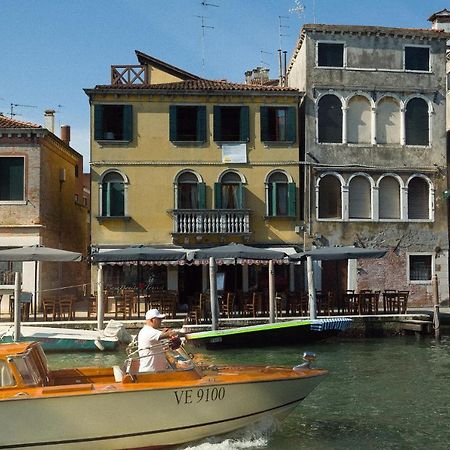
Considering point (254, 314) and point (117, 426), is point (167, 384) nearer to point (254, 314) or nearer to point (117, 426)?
point (117, 426)

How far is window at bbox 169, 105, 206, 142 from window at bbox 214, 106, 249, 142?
1.61ft

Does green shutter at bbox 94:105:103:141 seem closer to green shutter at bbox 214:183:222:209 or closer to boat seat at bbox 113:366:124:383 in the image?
green shutter at bbox 214:183:222:209

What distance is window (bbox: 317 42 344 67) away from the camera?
2528 cm

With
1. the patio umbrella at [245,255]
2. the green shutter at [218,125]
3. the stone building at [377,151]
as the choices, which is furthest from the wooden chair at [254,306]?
the green shutter at [218,125]

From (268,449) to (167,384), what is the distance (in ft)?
6.10

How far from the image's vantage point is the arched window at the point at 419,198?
25688 millimetres

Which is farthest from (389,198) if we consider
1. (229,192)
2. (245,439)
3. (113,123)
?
(245,439)

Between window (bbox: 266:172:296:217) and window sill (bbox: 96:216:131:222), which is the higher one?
window (bbox: 266:172:296:217)

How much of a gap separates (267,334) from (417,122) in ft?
36.6

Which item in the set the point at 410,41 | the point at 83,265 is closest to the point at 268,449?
the point at 410,41

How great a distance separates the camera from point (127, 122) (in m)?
24.5

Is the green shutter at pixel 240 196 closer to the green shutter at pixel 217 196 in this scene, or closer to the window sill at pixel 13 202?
the green shutter at pixel 217 196

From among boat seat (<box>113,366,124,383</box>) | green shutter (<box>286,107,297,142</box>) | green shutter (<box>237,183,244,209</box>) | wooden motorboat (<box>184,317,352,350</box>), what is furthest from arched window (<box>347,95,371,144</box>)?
boat seat (<box>113,366,124,383</box>)

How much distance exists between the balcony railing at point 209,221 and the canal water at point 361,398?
571 cm
